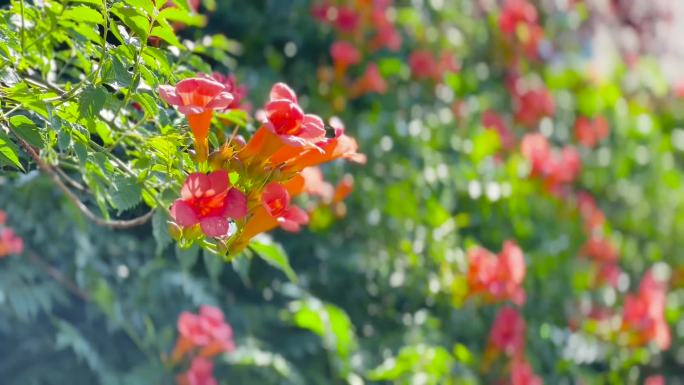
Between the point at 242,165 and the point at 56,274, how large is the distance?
5.03 ft

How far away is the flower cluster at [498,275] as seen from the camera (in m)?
3.54

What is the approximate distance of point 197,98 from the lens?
144cm

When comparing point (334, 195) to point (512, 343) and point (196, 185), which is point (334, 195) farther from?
point (196, 185)

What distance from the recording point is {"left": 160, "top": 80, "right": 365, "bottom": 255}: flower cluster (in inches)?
56.1

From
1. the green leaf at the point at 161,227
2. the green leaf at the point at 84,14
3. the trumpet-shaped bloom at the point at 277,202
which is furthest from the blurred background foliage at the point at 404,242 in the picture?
the green leaf at the point at 84,14

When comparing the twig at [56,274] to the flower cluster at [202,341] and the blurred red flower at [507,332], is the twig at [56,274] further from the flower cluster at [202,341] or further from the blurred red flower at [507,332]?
the blurred red flower at [507,332]

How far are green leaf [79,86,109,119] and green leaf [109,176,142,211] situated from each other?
0.44 ft

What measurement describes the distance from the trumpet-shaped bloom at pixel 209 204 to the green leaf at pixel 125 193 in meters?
0.12

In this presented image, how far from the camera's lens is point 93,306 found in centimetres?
296

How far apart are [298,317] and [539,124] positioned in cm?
242

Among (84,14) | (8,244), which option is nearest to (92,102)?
(84,14)

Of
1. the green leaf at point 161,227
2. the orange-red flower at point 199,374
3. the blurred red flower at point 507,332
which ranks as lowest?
the orange-red flower at point 199,374

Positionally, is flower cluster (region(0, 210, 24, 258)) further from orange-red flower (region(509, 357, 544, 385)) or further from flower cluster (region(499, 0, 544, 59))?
flower cluster (region(499, 0, 544, 59))

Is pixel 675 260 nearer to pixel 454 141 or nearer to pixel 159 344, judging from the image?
pixel 454 141
